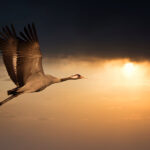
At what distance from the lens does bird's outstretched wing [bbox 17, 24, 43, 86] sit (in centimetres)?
235

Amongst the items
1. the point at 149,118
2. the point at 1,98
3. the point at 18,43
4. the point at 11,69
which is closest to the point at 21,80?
the point at 11,69

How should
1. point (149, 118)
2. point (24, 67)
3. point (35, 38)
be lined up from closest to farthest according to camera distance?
1. point (35, 38)
2. point (24, 67)
3. point (149, 118)

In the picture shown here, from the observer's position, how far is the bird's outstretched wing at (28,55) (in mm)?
2346

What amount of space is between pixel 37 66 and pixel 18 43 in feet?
0.89

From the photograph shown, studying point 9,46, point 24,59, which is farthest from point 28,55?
point 9,46

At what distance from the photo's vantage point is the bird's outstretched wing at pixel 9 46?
7.80 feet

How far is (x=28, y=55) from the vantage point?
2457 millimetres

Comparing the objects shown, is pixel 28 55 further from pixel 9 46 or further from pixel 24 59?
pixel 9 46

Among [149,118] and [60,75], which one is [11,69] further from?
[149,118]

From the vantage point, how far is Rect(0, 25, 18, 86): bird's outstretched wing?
2.38 meters

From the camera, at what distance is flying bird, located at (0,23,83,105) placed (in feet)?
7.77

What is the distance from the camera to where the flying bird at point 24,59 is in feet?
7.77

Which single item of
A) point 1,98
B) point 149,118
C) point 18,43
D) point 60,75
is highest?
point 18,43

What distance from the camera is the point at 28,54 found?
2.45 metres
